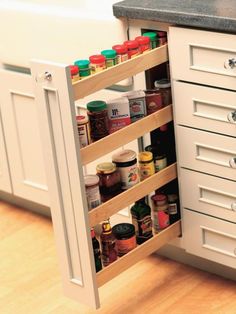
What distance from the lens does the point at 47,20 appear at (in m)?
2.72

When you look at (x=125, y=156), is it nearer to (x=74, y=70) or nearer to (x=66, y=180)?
(x=66, y=180)

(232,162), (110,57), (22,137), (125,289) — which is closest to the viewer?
(110,57)

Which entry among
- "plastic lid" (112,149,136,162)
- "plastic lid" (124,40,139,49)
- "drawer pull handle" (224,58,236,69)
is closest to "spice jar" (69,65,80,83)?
"plastic lid" (124,40,139,49)

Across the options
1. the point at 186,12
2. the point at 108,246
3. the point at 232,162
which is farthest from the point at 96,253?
the point at 186,12

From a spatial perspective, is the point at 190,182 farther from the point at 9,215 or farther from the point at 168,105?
the point at 9,215

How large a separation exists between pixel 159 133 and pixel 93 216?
0.45 meters

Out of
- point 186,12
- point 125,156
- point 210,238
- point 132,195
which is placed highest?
point 186,12

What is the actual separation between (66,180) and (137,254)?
40 cm

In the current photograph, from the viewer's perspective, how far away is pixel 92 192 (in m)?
2.32

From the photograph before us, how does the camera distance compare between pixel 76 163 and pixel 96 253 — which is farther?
pixel 96 253

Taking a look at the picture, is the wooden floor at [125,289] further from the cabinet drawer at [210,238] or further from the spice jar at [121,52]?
the spice jar at [121,52]

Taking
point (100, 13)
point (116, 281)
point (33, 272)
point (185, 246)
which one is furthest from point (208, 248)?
point (100, 13)

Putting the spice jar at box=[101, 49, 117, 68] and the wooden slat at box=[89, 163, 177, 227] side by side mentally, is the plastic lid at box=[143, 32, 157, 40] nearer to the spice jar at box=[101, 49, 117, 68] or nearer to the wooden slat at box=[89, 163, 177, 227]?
the spice jar at box=[101, 49, 117, 68]

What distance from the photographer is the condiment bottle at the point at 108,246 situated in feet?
7.94
